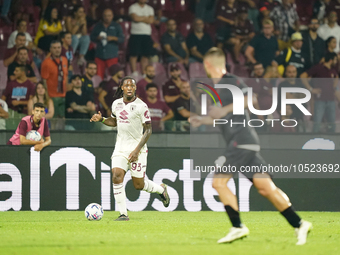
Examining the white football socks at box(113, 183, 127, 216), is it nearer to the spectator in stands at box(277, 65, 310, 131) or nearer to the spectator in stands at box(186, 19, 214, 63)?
the spectator in stands at box(277, 65, 310, 131)

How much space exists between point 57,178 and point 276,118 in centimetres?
489

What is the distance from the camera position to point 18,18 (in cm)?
1498

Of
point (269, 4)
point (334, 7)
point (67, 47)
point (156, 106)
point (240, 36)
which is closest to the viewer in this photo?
point (156, 106)

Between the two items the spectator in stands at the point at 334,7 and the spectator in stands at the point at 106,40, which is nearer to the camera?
the spectator in stands at the point at 106,40

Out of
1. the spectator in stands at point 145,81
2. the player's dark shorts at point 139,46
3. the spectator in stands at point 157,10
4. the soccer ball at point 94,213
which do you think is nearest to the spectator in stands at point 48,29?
the player's dark shorts at point 139,46

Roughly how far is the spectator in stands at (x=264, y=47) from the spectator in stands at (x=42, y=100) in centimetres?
572

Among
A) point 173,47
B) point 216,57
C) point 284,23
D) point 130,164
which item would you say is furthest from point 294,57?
point 216,57

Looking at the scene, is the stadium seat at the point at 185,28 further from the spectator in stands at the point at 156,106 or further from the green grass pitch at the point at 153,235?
the green grass pitch at the point at 153,235

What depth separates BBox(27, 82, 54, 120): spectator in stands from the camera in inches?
488

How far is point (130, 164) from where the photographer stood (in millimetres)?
9586

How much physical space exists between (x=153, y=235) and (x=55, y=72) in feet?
23.7

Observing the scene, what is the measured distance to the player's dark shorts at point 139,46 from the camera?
596 inches

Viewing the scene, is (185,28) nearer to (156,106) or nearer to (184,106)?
(184,106)

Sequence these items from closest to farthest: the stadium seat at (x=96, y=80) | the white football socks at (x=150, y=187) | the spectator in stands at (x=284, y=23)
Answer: the white football socks at (x=150, y=187) → the stadium seat at (x=96, y=80) → the spectator in stands at (x=284, y=23)
